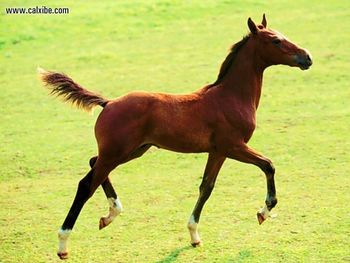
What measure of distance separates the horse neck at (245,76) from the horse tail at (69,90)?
4.37ft

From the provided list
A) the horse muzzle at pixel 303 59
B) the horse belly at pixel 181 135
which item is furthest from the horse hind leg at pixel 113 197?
the horse muzzle at pixel 303 59

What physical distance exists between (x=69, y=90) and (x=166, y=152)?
3.75 meters

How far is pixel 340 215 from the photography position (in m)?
7.49

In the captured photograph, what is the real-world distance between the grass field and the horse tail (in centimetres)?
148

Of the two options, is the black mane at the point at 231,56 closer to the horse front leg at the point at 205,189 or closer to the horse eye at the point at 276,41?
the horse eye at the point at 276,41

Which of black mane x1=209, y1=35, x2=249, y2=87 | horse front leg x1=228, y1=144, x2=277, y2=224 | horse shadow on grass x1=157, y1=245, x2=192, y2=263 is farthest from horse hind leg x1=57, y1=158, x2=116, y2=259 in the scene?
black mane x1=209, y1=35, x2=249, y2=87

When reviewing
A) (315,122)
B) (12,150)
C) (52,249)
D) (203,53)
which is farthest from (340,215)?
(203,53)

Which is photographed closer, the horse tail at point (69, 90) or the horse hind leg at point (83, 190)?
the horse hind leg at point (83, 190)

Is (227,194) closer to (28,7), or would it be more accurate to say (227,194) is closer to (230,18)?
(230,18)

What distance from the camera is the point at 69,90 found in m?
6.76

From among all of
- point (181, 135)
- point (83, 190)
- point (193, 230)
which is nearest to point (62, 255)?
point (83, 190)

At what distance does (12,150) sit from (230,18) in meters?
10.1

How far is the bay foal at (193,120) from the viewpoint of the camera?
20.8ft

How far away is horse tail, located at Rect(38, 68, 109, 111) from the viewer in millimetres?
6742
